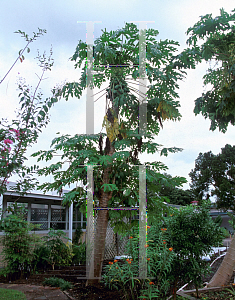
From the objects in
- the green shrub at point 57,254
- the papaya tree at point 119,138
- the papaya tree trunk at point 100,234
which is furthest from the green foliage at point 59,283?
the green shrub at point 57,254

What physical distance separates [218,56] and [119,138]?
2.52 metres

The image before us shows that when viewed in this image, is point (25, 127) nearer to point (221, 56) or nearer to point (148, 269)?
point (148, 269)

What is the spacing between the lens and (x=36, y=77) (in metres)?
2.86

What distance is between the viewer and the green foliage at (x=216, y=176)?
72.8 feet

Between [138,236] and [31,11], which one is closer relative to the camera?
[31,11]

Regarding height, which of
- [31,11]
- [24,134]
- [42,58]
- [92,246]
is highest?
[31,11]

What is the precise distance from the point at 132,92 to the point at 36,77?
1.96 metres

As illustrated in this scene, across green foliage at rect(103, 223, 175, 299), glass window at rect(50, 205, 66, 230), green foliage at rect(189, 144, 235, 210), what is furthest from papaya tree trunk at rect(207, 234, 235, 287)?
green foliage at rect(189, 144, 235, 210)

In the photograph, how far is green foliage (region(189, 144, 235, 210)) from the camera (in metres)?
22.2

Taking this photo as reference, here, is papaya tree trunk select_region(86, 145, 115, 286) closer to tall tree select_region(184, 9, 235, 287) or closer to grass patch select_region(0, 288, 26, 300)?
grass patch select_region(0, 288, 26, 300)

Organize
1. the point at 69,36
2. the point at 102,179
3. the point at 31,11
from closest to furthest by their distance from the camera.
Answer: the point at 31,11 → the point at 69,36 → the point at 102,179

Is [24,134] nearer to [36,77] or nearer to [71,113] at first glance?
[36,77]

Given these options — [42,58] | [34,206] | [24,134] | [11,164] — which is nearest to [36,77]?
[42,58]

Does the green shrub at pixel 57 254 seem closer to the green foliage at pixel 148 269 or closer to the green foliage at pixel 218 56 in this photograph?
the green foliage at pixel 148 269
